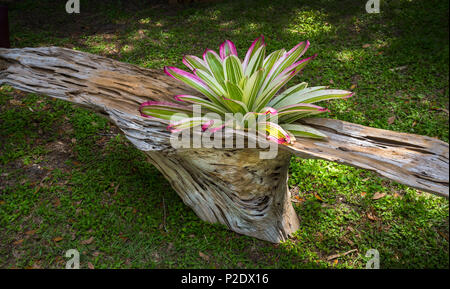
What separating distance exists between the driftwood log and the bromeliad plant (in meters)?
0.10

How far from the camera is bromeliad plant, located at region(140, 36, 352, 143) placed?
6.21 ft

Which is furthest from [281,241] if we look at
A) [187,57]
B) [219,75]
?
[187,57]

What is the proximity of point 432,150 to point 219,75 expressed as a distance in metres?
1.22

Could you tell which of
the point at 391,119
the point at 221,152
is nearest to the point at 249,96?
the point at 221,152

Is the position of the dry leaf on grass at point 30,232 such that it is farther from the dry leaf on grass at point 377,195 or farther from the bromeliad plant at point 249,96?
the dry leaf on grass at point 377,195

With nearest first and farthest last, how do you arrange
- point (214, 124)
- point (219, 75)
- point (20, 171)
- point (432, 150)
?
1. point (432, 150)
2. point (214, 124)
3. point (219, 75)
4. point (20, 171)

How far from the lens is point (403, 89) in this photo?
3330 mm

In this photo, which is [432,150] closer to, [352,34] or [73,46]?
[352,34]

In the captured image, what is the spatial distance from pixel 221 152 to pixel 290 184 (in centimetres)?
104

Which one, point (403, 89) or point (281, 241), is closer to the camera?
point (281, 241)

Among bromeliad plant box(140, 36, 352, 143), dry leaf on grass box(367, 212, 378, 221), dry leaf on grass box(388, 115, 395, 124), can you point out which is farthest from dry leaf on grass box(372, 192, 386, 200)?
bromeliad plant box(140, 36, 352, 143)

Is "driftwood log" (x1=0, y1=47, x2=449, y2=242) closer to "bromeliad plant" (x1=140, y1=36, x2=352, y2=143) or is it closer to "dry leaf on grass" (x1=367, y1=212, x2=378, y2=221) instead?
"bromeliad plant" (x1=140, y1=36, x2=352, y2=143)

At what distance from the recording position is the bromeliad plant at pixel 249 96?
1.89 m

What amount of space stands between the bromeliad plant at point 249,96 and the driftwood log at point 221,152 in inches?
3.9
